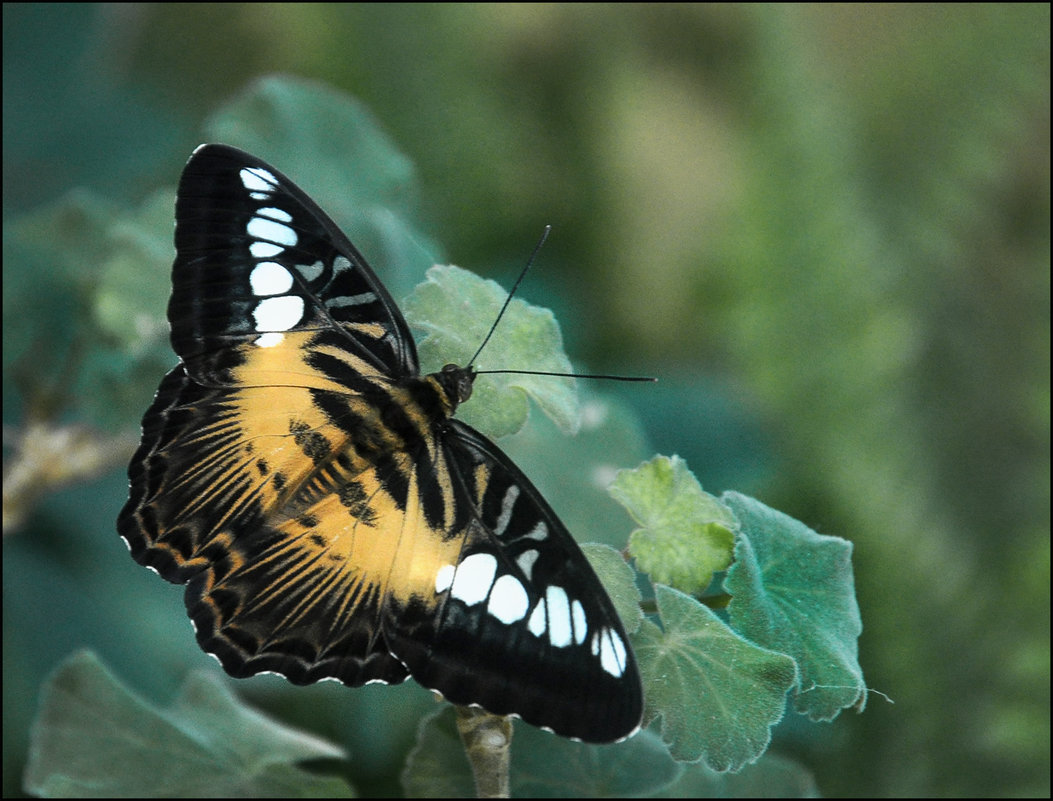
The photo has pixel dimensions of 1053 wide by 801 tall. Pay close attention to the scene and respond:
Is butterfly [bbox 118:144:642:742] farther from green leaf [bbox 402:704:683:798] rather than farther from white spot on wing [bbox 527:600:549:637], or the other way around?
green leaf [bbox 402:704:683:798]

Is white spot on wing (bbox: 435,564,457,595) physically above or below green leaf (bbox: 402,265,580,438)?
below

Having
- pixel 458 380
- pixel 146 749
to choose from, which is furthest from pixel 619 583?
pixel 146 749

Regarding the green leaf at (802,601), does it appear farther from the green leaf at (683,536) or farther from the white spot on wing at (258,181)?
the white spot on wing at (258,181)

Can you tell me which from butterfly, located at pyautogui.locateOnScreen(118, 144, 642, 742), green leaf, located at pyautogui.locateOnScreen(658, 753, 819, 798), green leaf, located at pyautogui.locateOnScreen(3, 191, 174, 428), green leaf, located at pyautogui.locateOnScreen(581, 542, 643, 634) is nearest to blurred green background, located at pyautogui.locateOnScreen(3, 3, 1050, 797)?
green leaf, located at pyautogui.locateOnScreen(3, 191, 174, 428)

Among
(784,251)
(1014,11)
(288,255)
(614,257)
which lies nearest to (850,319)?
(784,251)

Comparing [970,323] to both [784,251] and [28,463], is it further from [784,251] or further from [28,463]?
[28,463]

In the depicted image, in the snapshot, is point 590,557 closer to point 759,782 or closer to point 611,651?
point 611,651
